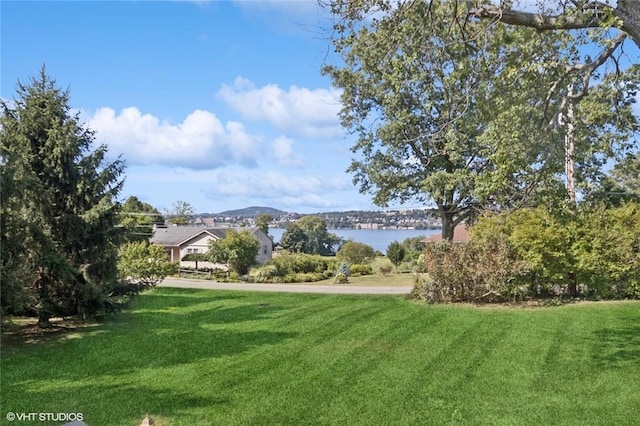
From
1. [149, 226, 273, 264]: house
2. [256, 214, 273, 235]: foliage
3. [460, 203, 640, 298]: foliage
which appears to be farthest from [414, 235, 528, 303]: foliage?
[256, 214, 273, 235]: foliage

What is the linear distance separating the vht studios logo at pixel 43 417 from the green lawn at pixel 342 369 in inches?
5.9

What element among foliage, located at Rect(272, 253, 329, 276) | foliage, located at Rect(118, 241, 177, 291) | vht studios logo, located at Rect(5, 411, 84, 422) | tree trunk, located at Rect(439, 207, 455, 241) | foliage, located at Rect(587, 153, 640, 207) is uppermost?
foliage, located at Rect(587, 153, 640, 207)

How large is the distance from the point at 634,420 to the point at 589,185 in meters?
3.02

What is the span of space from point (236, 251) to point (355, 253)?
31.5ft

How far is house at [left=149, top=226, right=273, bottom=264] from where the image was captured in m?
40.9

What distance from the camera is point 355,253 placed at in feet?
115

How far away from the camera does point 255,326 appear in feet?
37.0

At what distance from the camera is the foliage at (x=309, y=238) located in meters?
55.0

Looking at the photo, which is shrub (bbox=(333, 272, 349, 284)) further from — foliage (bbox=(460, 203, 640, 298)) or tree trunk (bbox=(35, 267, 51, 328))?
tree trunk (bbox=(35, 267, 51, 328))

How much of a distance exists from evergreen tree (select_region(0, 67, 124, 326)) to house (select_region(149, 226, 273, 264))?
27793 millimetres

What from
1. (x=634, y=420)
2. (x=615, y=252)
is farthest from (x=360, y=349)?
(x=615, y=252)

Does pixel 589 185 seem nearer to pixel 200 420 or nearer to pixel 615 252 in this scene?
pixel 200 420

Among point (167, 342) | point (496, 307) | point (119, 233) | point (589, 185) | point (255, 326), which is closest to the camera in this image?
point (589, 185)

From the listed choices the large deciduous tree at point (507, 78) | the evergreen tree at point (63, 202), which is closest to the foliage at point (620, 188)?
the large deciduous tree at point (507, 78)
